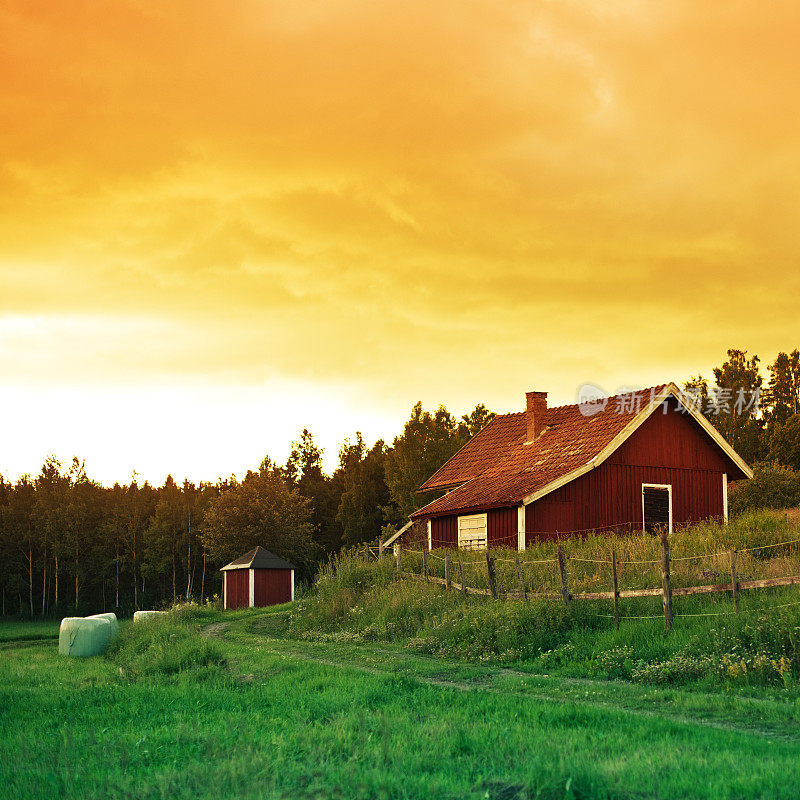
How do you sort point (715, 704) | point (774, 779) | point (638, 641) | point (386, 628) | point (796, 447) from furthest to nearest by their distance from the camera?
point (796, 447) → point (386, 628) → point (638, 641) → point (715, 704) → point (774, 779)

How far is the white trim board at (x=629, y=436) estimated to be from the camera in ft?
101

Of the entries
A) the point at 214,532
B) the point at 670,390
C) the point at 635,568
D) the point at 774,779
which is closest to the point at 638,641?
the point at 635,568

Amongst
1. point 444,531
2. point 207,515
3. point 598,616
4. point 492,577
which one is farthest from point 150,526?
point 598,616

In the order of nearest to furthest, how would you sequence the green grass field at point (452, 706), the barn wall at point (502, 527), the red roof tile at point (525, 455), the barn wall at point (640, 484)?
1. the green grass field at point (452, 706)
2. the barn wall at point (502, 527)
3. the barn wall at point (640, 484)
4. the red roof tile at point (525, 455)

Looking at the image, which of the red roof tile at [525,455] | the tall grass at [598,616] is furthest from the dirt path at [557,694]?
the red roof tile at [525,455]

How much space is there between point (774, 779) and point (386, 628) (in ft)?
53.3

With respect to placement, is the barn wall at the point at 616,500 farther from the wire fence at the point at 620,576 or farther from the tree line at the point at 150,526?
the tree line at the point at 150,526

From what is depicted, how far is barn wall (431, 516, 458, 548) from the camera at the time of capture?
34562 millimetres

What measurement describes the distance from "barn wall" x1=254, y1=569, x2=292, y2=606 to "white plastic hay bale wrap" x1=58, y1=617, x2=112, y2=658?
755 inches

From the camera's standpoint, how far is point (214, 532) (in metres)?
63.5

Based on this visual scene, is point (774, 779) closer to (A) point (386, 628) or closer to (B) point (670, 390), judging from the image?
(A) point (386, 628)

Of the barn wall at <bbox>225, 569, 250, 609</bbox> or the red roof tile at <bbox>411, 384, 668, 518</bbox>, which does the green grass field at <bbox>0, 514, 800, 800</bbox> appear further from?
the barn wall at <bbox>225, 569, 250, 609</bbox>

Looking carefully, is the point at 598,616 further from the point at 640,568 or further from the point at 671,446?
the point at 671,446

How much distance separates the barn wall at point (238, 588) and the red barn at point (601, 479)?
47.9 feet
